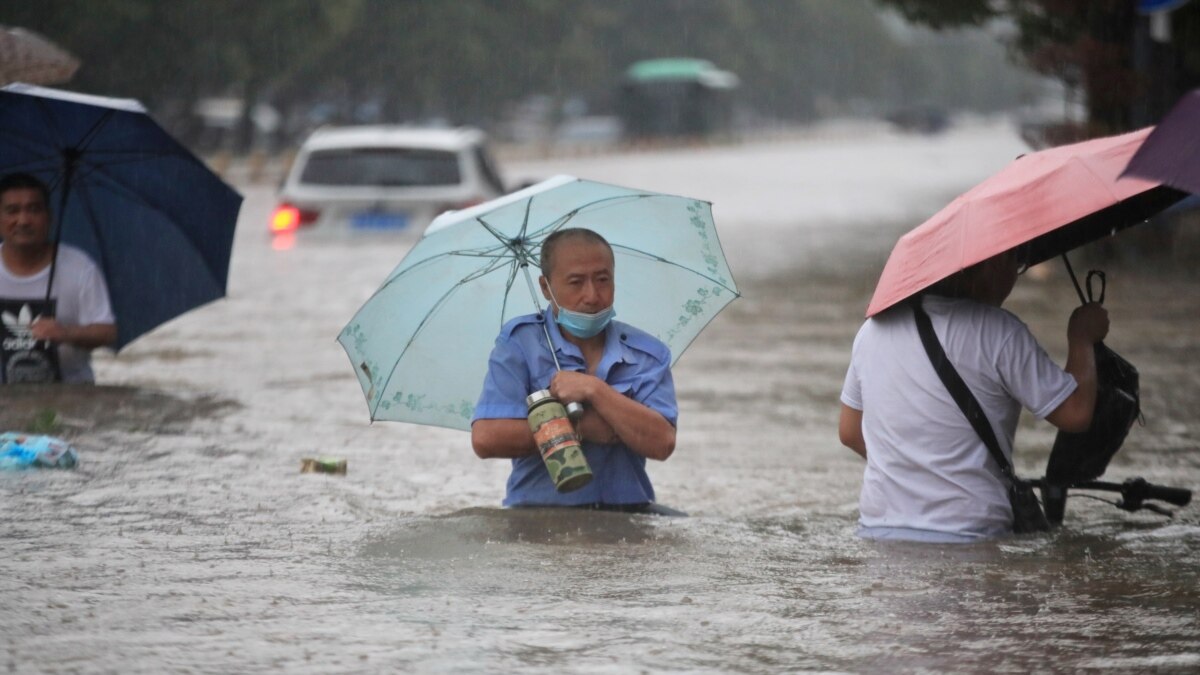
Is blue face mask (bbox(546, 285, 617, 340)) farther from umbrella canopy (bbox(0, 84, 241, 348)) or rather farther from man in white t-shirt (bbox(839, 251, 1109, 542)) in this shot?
umbrella canopy (bbox(0, 84, 241, 348))

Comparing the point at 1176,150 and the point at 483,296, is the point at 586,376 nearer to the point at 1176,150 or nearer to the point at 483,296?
the point at 483,296

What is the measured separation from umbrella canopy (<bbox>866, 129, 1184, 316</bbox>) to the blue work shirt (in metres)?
0.72

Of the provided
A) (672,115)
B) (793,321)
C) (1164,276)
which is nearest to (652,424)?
(793,321)

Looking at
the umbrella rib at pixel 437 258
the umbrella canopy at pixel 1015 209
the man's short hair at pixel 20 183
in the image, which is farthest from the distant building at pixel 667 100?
the umbrella canopy at pixel 1015 209

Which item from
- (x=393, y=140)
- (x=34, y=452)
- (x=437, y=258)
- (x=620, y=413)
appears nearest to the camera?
(x=620, y=413)

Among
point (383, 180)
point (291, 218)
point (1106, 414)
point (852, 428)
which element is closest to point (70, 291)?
point (852, 428)

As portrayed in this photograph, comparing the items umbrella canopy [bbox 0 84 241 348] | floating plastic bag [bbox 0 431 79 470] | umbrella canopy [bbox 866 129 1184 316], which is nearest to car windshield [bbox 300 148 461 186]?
umbrella canopy [bbox 0 84 241 348]

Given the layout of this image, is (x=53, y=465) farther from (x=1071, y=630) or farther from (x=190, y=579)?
(x=1071, y=630)

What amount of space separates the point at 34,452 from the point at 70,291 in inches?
56.5

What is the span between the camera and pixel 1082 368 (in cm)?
574

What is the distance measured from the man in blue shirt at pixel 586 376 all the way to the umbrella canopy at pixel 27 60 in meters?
5.06

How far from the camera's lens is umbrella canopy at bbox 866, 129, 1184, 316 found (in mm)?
5551

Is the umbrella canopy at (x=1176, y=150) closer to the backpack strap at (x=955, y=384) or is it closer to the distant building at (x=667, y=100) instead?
the backpack strap at (x=955, y=384)

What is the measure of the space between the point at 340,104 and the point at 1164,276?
69568 millimetres
